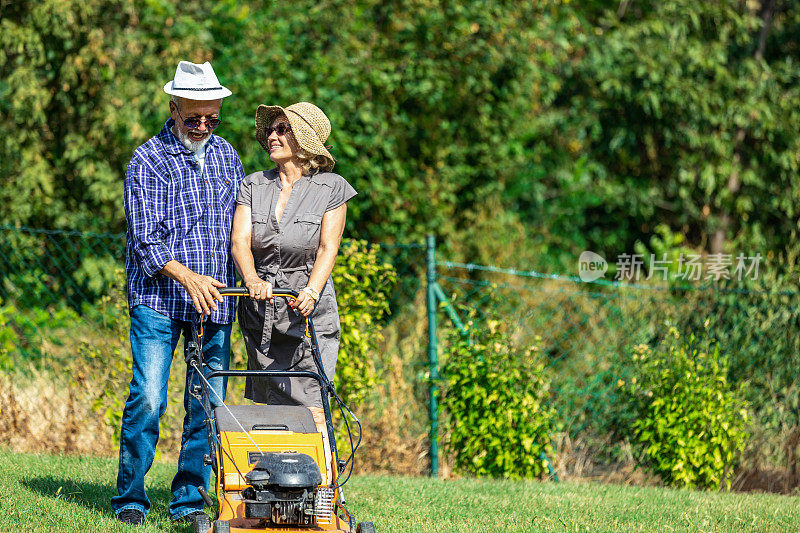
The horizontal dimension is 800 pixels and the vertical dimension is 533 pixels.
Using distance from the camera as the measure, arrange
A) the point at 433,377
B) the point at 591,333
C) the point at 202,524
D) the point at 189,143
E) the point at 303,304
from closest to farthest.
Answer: the point at 202,524
the point at 303,304
the point at 189,143
the point at 433,377
the point at 591,333

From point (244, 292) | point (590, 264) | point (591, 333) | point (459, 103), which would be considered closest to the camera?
point (244, 292)

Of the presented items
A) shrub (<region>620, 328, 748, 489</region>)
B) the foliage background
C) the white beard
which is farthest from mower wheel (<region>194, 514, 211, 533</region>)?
the foliage background

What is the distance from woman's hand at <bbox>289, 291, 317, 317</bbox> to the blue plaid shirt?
38cm

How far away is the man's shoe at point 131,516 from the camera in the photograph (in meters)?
4.15

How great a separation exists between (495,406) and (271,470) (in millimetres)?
2652

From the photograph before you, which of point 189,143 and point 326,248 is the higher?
point 189,143

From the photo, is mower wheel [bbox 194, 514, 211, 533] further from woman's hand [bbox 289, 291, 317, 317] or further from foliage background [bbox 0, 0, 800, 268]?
foliage background [bbox 0, 0, 800, 268]

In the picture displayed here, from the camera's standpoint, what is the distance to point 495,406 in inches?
233

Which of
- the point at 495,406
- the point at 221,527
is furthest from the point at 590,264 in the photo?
the point at 221,527

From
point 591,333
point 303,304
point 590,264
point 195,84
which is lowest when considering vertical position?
point 591,333

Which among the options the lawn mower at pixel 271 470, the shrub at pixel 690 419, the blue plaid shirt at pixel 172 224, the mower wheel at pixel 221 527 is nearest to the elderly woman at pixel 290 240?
the blue plaid shirt at pixel 172 224

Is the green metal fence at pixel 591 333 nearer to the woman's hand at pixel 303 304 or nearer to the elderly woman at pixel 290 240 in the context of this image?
the elderly woman at pixel 290 240

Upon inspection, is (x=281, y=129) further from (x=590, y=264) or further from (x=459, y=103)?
(x=590, y=264)

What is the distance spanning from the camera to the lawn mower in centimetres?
347
